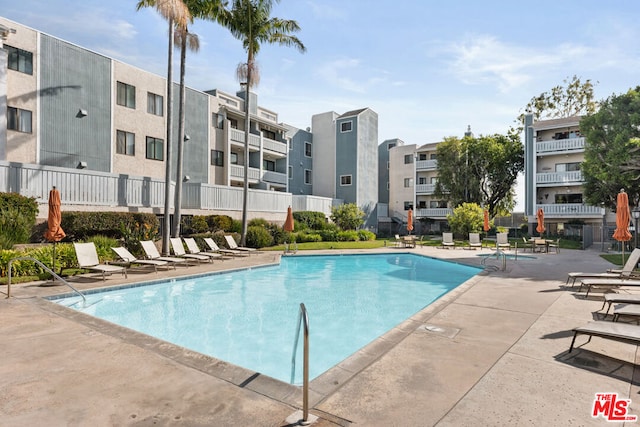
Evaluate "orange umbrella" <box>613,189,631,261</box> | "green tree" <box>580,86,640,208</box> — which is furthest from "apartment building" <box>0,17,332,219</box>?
"green tree" <box>580,86,640,208</box>

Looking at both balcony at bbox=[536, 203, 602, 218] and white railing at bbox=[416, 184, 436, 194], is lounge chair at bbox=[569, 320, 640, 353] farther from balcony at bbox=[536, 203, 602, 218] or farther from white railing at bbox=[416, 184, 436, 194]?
white railing at bbox=[416, 184, 436, 194]

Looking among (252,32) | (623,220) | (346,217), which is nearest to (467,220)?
(346,217)

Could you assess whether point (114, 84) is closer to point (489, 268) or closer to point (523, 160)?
point (489, 268)

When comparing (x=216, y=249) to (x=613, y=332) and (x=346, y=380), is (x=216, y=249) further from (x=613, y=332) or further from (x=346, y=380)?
(x=613, y=332)

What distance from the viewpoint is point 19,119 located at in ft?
Result: 56.2

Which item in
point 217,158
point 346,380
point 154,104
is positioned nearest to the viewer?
point 346,380

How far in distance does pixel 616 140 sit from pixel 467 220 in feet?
41.1

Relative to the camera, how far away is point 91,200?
16.2 metres

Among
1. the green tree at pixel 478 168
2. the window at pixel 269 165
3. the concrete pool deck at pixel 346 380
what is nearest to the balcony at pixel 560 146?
the green tree at pixel 478 168

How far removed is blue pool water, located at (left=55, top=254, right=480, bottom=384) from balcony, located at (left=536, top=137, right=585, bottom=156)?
25.5m

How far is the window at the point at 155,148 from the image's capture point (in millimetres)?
22906

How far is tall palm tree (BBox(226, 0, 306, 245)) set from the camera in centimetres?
2106

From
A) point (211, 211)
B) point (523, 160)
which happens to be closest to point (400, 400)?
point (211, 211)

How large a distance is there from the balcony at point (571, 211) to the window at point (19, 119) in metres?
39.2
